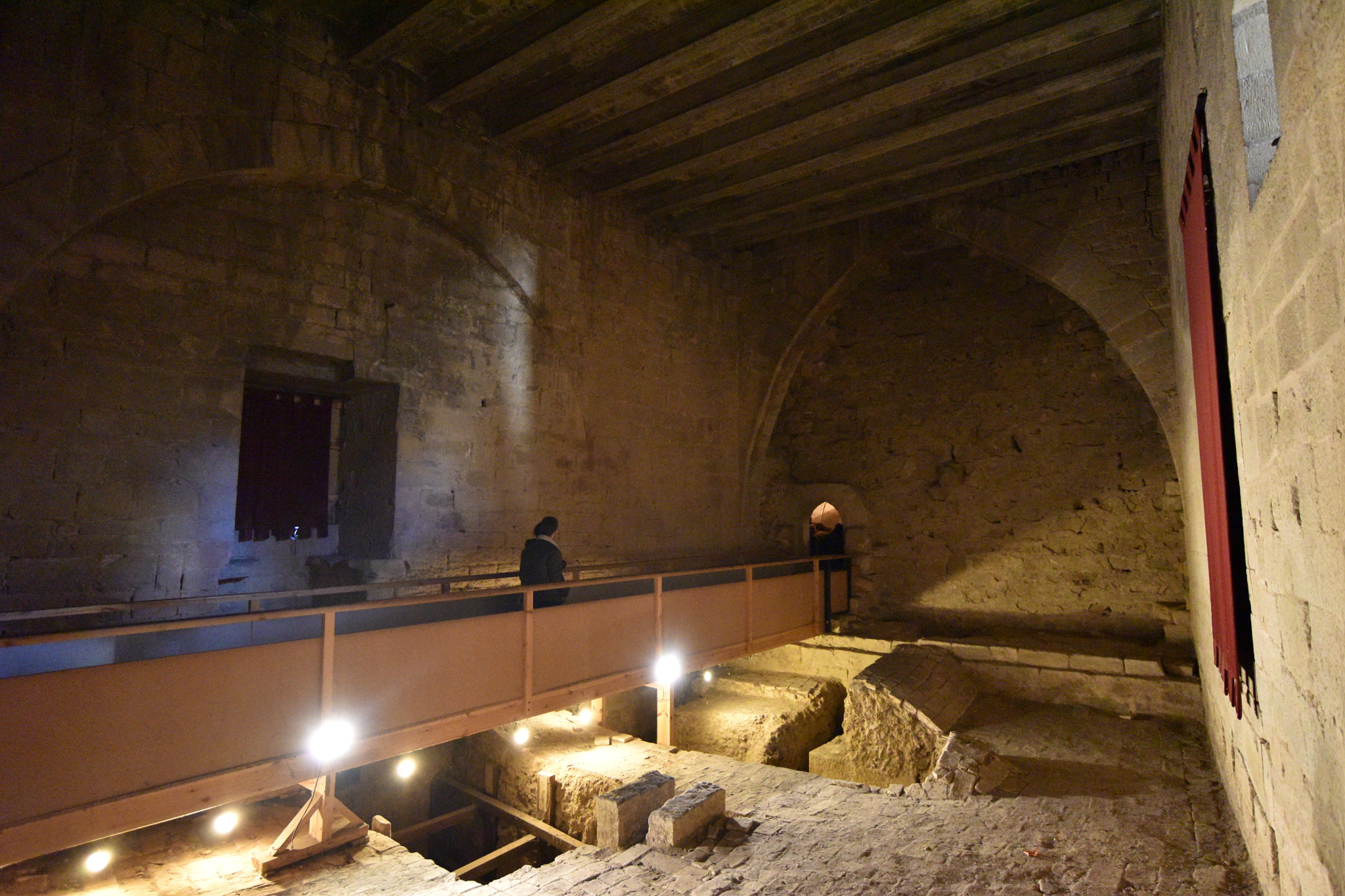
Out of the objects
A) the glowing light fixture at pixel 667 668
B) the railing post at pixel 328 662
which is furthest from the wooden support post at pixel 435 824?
the railing post at pixel 328 662

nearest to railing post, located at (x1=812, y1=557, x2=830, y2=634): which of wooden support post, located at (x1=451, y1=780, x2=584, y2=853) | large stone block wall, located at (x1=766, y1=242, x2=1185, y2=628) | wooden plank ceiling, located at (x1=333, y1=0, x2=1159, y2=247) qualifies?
large stone block wall, located at (x1=766, y1=242, x2=1185, y2=628)

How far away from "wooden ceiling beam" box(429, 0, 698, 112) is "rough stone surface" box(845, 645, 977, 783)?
17.3 feet

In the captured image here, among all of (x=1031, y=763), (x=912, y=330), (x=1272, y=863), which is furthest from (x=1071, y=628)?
(x=1272, y=863)

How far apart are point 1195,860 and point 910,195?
616 centimetres

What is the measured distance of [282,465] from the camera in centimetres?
573

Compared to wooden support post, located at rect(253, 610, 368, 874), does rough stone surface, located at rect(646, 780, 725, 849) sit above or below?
above

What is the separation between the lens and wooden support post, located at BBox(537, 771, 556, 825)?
6148 millimetres

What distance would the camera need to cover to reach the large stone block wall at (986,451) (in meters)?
7.35

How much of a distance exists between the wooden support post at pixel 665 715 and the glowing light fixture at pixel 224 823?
3.25 metres

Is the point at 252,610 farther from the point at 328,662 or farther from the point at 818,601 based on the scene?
the point at 818,601

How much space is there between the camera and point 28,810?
2.78 meters

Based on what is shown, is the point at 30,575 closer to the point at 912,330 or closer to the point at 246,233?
the point at 246,233

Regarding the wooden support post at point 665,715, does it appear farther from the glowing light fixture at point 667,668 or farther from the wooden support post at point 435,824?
the wooden support post at point 435,824

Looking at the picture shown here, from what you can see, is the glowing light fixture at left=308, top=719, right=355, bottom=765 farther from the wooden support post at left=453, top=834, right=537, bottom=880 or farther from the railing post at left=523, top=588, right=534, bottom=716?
the wooden support post at left=453, top=834, right=537, bottom=880
